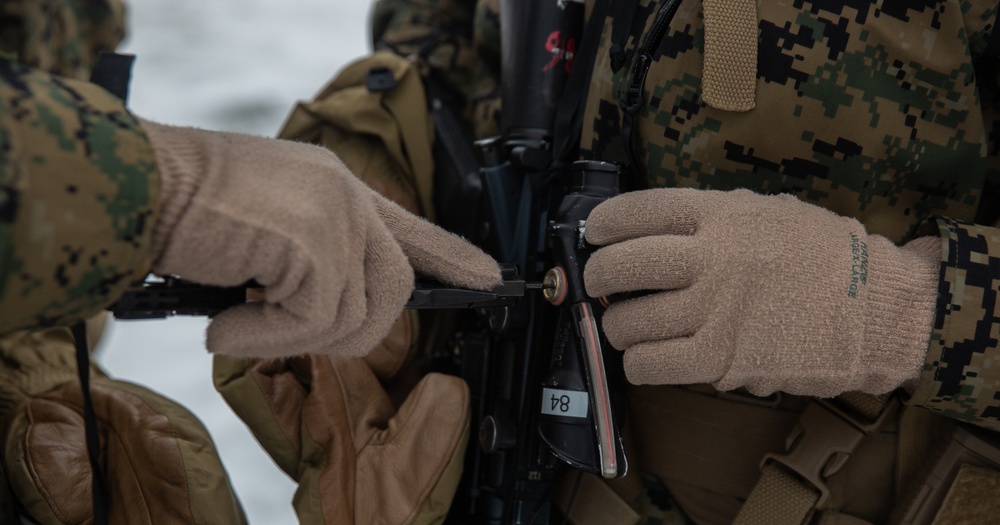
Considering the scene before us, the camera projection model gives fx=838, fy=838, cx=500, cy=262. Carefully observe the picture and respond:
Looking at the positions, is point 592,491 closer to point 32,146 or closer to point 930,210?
point 930,210

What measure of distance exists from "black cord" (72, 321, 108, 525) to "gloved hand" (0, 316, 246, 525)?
0.11m

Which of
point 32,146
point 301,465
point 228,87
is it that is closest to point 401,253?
point 32,146

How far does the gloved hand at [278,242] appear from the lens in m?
0.62

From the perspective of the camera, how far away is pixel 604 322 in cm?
83

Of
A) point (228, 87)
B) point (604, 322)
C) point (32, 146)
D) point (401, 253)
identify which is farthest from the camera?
point (228, 87)

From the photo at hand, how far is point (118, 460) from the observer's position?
94 cm

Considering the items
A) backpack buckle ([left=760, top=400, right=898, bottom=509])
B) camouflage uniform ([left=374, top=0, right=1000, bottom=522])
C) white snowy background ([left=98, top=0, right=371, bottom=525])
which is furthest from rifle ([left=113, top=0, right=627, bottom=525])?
white snowy background ([left=98, top=0, right=371, bottom=525])

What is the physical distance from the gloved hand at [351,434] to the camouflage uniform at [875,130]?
38 cm

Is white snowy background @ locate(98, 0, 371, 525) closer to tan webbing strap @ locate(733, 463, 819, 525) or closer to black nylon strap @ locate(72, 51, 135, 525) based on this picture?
black nylon strap @ locate(72, 51, 135, 525)

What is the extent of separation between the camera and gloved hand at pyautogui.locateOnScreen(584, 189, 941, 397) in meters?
0.75

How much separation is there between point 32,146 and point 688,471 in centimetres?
77

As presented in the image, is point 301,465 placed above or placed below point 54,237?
below

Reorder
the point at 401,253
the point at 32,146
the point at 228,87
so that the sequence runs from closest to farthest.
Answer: the point at 32,146 → the point at 401,253 → the point at 228,87

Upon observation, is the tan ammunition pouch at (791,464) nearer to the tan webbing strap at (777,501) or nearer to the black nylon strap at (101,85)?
the tan webbing strap at (777,501)
